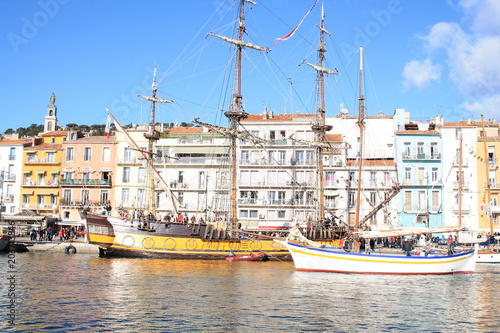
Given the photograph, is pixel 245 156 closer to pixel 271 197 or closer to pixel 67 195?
pixel 271 197

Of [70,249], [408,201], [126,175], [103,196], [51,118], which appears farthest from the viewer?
[51,118]

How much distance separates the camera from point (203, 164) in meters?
63.8

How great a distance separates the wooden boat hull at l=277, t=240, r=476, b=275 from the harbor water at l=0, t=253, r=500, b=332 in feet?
3.36

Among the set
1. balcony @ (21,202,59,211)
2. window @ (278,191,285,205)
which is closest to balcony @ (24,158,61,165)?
balcony @ (21,202,59,211)

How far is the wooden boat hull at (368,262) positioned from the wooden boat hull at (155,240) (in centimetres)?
975

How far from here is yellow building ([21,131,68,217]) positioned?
6775 centimetres

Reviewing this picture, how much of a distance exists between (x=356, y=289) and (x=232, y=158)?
24025mm

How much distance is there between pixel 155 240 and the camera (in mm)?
45500

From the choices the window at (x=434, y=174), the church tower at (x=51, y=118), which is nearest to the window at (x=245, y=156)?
the window at (x=434, y=174)

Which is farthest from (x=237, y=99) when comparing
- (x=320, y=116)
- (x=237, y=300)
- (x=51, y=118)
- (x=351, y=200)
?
(x=51, y=118)

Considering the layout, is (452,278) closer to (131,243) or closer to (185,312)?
(185,312)

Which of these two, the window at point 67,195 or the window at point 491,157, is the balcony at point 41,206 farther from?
the window at point 491,157

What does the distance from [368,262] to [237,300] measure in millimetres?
14164

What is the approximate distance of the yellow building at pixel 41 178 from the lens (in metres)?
67.8
